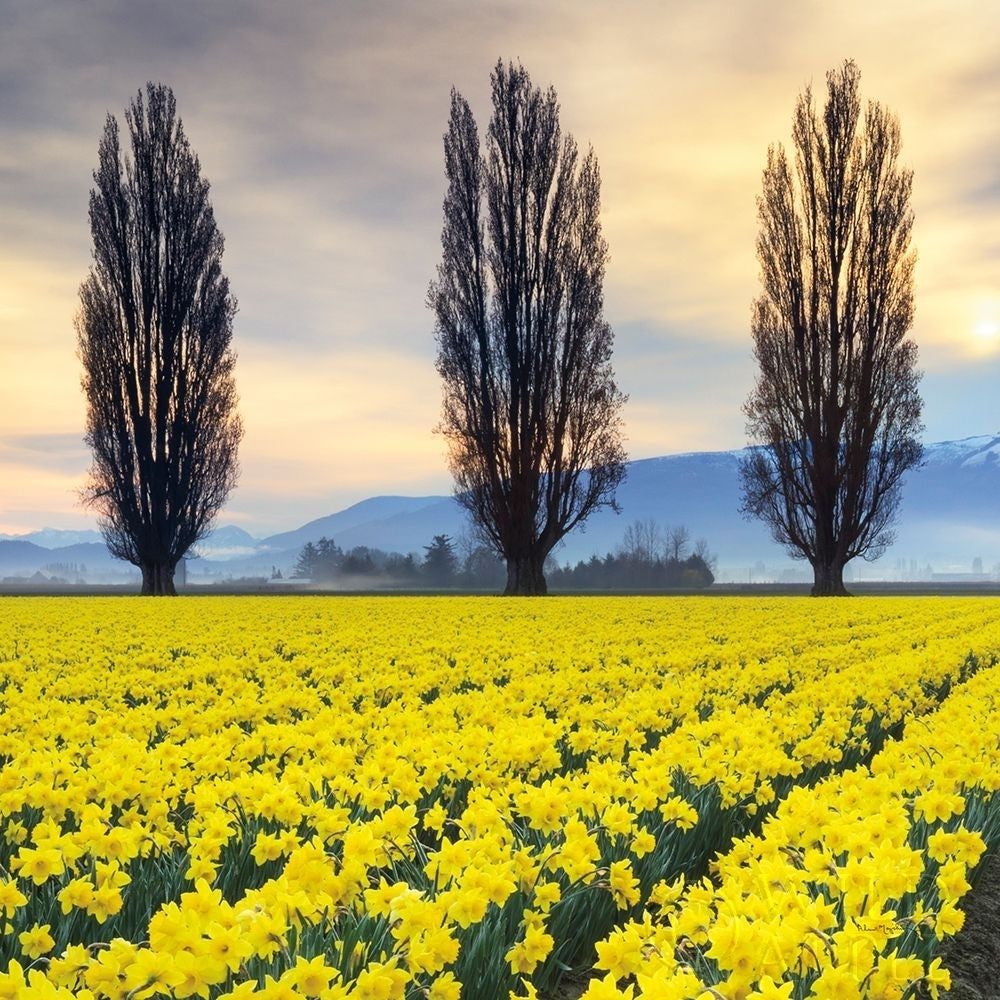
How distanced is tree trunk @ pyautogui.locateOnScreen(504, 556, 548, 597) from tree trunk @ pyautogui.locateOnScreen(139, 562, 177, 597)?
12017 mm

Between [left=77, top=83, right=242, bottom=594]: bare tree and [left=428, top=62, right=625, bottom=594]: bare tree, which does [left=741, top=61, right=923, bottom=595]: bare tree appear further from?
[left=77, top=83, right=242, bottom=594]: bare tree

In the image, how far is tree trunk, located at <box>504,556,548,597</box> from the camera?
3011cm

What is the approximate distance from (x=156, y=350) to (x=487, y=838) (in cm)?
3407

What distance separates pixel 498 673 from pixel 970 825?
558cm

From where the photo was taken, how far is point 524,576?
30281 mm

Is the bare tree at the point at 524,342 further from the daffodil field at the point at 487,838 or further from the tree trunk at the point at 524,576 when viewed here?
the daffodil field at the point at 487,838

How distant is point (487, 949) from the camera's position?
290 centimetres

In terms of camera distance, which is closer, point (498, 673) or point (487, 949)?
point (487, 949)

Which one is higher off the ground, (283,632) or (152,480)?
(152,480)

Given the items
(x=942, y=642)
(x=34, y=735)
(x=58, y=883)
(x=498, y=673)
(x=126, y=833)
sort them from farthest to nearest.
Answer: (x=942, y=642) → (x=498, y=673) → (x=34, y=735) → (x=58, y=883) → (x=126, y=833)

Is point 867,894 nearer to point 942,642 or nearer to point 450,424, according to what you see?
point 942,642

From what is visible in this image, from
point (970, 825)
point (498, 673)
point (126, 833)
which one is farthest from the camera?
point (498, 673)

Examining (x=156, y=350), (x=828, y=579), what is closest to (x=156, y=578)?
(x=156, y=350)

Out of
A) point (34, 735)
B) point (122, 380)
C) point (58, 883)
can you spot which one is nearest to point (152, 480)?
point (122, 380)
